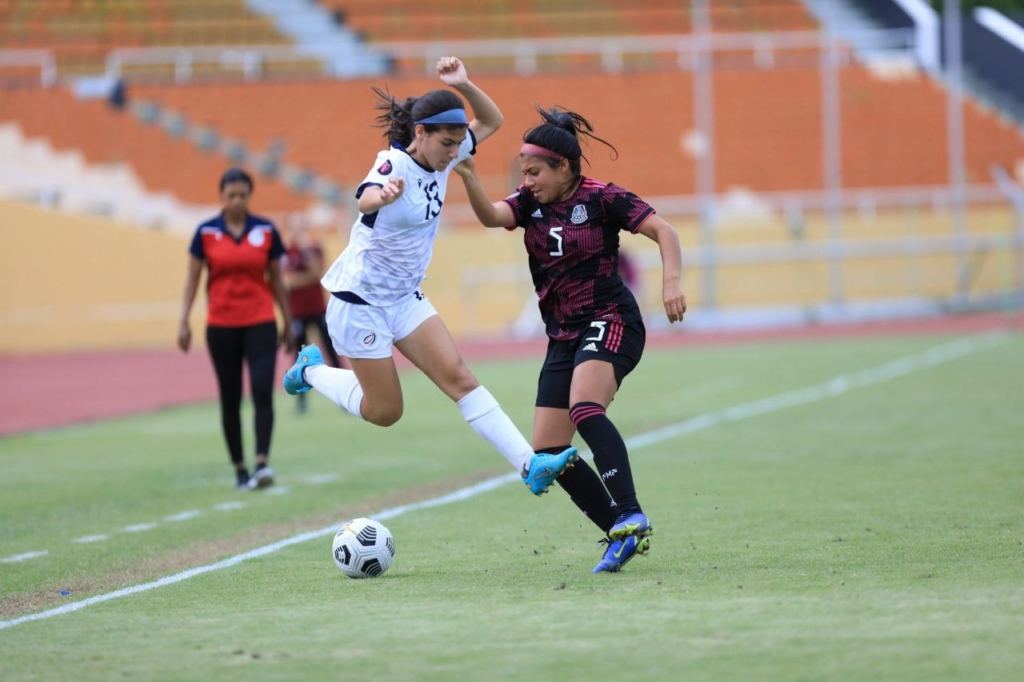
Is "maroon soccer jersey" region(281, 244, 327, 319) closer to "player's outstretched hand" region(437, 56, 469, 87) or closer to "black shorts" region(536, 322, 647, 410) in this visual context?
"player's outstretched hand" region(437, 56, 469, 87)

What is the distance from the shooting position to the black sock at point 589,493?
709 cm

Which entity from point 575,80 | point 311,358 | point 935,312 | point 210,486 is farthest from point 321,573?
point 575,80

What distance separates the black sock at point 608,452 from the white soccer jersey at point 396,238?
117 centimetres

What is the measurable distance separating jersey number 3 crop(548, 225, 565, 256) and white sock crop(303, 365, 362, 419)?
1.35m

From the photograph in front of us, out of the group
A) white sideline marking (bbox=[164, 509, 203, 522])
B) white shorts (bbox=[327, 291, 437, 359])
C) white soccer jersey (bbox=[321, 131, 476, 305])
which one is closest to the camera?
white soccer jersey (bbox=[321, 131, 476, 305])

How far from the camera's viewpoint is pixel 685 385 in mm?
19297

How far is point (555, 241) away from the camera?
7129 millimetres

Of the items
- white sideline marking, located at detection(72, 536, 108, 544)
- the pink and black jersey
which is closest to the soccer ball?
the pink and black jersey

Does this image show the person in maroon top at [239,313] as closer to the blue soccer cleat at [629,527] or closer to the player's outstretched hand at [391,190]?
the player's outstretched hand at [391,190]

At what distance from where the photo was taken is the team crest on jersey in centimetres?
1108

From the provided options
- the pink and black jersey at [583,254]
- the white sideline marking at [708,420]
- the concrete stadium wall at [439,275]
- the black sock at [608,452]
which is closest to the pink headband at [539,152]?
the pink and black jersey at [583,254]

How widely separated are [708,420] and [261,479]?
552cm

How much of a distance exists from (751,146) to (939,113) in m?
4.73

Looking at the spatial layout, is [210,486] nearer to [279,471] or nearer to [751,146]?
[279,471]
